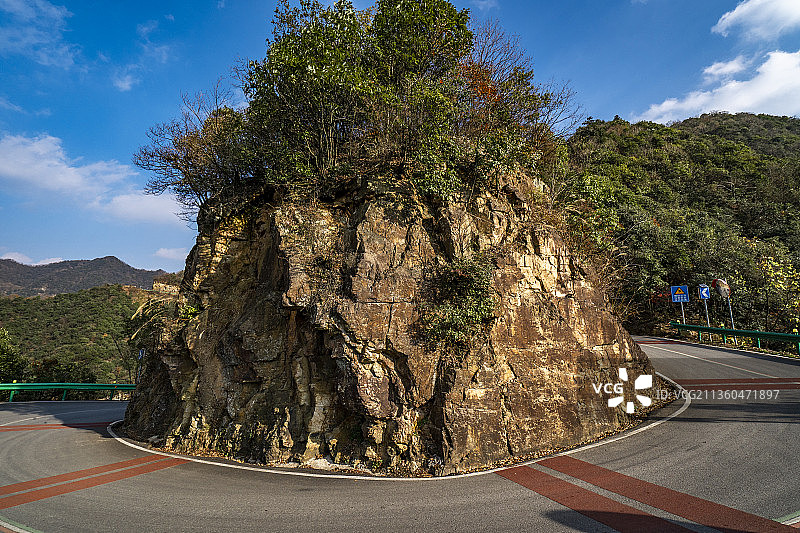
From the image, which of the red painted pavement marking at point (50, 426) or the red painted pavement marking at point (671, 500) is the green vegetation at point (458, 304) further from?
the red painted pavement marking at point (50, 426)

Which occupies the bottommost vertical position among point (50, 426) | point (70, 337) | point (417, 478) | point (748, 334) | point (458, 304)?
point (50, 426)

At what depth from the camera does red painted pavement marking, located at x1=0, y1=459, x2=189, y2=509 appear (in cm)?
735

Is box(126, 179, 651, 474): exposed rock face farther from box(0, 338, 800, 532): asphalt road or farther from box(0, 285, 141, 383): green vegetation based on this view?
box(0, 285, 141, 383): green vegetation

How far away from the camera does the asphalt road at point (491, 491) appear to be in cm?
567

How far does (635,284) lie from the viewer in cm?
2552

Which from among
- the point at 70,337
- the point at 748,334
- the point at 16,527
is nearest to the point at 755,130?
the point at 748,334

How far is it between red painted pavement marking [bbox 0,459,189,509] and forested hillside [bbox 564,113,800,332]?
14.6 meters

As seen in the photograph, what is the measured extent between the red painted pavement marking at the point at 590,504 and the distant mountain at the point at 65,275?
94984mm

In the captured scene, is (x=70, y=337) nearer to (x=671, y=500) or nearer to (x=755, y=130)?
(x=671, y=500)

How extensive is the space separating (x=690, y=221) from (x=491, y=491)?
31.3 meters

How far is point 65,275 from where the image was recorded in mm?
92438

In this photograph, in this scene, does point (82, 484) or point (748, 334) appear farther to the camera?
point (748, 334)

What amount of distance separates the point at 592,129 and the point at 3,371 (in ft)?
211

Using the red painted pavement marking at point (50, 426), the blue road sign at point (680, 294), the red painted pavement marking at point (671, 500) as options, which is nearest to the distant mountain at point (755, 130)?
the blue road sign at point (680, 294)
